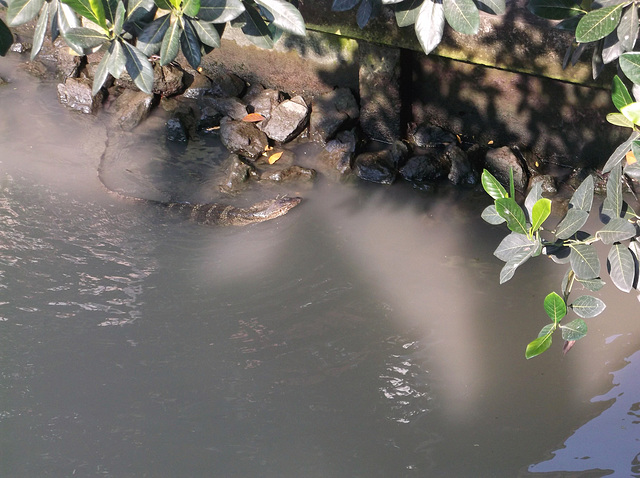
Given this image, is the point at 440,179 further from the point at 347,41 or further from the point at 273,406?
the point at 273,406

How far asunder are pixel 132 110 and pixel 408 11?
14.3 ft

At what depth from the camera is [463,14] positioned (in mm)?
2342

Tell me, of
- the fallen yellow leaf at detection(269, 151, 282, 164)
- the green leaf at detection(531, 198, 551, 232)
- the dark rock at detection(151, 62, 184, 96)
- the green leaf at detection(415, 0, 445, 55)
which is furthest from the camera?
the dark rock at detection(151, 62, 184, 96)

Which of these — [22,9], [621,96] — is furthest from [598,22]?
[22,9]

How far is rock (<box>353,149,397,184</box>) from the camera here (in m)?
5.57

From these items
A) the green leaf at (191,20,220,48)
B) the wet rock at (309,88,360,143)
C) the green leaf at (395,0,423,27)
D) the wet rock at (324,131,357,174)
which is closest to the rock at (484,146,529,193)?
the wet rock at (324,131,357,174)

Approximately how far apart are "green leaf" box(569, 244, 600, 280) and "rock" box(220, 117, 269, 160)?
158 inches

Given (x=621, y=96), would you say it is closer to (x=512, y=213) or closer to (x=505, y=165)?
(x=512, y=213)

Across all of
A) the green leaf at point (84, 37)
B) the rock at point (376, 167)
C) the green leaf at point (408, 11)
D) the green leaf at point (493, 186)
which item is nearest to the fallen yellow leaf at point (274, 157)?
the rock at point (376, 167)

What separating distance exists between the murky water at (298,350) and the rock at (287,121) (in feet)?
3.07

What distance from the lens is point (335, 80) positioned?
624 centimetres

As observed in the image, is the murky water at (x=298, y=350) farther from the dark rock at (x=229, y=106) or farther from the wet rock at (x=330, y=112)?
the dark rock at (x=229, y=106)

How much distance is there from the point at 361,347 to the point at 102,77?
7.84 feet

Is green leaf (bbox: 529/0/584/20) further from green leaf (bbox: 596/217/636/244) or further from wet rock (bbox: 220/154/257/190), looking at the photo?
wet rock (bbox: 220/154/257/190)
